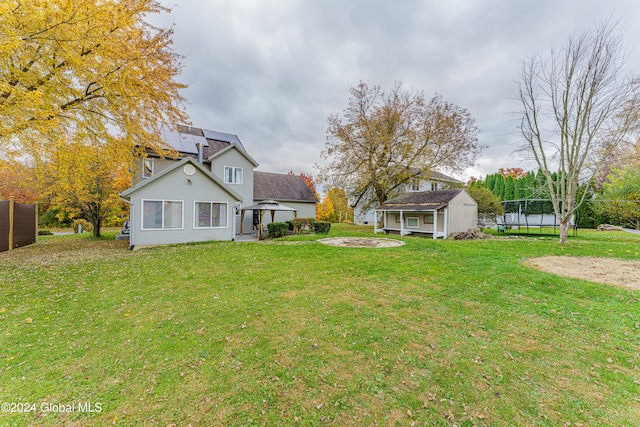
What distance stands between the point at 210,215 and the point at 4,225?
8.00 m

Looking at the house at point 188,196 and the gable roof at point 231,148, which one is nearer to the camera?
the house at point 188,196

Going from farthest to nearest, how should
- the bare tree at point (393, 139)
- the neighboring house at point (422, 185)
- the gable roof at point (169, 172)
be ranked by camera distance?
1. the neighboring house at point (422, 185)
2. the bare tree at point (393, 139)
3. the gable roof at point (169, 172)

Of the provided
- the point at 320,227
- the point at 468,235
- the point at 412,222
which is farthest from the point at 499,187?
the point at 320,227

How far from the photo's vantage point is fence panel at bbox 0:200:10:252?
10.2 m

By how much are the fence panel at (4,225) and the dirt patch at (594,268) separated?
65.2 feet

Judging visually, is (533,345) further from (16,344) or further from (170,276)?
(170,276)

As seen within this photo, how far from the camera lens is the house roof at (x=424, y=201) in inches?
618

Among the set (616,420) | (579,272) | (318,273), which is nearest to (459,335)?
(616,420)

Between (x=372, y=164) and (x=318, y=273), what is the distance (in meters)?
16.0

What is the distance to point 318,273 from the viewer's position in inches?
271

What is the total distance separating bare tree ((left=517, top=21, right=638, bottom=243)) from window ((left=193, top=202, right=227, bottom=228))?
17129 millimetres

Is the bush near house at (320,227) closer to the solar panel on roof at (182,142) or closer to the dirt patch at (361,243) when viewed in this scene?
the dirt patch at (361,243)

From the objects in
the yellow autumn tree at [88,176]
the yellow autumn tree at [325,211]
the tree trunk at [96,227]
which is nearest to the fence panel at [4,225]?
the yellow autumn tree at [88,176]

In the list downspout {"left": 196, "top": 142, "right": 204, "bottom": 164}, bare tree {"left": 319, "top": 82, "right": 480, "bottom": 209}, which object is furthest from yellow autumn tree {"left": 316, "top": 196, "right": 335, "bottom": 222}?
downspout {"left": 196, "top": 142, "right": 204, "bottom": 164}
